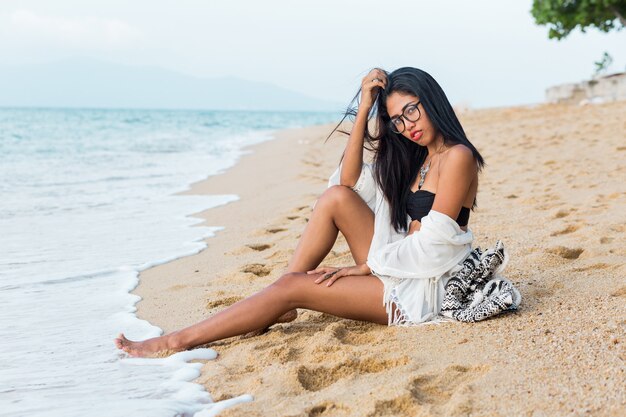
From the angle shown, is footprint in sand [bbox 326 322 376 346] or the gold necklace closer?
footprint in sand [bbox 326 322 376 346]

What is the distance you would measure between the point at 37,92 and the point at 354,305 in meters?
115

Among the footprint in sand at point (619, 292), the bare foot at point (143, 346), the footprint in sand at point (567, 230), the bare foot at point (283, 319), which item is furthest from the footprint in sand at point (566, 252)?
the bare foot at point (143, 346)

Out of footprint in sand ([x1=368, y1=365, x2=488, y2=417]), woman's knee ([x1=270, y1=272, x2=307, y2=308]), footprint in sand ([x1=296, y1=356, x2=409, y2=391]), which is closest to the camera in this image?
footprint in sand ([x1=368, y1=365, x2=488, y2=417])

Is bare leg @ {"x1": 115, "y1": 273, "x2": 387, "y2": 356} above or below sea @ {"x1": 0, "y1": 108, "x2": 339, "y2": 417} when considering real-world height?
above

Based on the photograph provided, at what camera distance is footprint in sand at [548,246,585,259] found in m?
4.13

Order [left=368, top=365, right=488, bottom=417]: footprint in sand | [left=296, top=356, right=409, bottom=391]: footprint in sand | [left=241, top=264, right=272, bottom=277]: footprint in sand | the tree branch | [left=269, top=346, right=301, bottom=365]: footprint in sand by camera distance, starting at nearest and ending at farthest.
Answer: [left=368, top=365, right=488, bottom=417]: footprint in sand < [left=296, top=356, right=409, bottom=391]: footprint in sand < [left=269, top=346, right=301, bottom=365]: footprint in sand < [left=241, top=264, right=272, bottom=277]: footprint in sand < the tree branch

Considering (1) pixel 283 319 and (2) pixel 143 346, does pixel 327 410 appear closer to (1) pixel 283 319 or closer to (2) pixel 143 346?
(1) pixel 283 319

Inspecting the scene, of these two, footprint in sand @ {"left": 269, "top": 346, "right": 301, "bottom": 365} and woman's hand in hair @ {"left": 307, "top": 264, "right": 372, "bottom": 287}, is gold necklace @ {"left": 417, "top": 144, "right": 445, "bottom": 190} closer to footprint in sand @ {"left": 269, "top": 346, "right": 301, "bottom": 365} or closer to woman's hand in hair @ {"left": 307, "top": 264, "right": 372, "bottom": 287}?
woman's hand in hair @ {"left": 307, "top": 264, "right": 372, "bottom": 287}

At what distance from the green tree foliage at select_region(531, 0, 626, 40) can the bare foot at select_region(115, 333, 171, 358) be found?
1921 cm

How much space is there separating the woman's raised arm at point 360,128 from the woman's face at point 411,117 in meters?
0.12

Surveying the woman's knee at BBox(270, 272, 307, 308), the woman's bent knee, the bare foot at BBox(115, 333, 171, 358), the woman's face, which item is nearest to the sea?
the bare foot at BBox(115, 333, 171, 358)

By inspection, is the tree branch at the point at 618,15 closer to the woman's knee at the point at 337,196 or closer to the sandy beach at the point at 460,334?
the sandy beach at the point at 460,334

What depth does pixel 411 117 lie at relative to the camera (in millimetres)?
3346

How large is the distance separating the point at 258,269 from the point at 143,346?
139 centimetres
